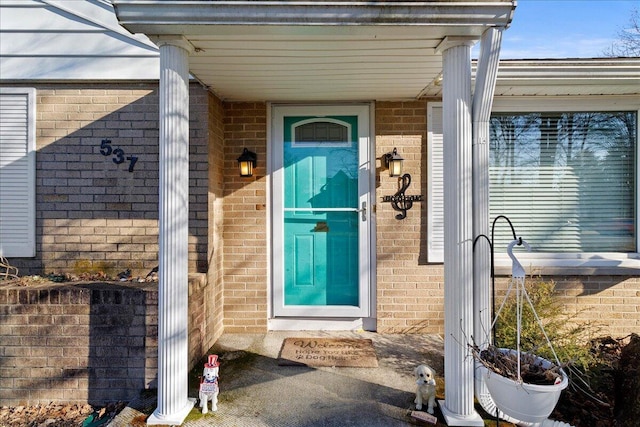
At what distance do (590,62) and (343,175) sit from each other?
7.76 feet

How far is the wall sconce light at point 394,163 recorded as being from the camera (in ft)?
12.3

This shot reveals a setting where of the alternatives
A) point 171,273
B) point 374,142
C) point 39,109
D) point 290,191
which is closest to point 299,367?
point 171,273

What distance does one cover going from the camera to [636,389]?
2.59 m

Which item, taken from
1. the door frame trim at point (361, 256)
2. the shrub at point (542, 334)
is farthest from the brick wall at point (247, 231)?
the shrub at point (542, 334)

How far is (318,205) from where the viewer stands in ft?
13.1

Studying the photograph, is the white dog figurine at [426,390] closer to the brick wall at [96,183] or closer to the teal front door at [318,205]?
the teal front door at [318,205]

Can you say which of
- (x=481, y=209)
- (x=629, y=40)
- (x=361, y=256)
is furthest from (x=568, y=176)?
(x=629, y=40)

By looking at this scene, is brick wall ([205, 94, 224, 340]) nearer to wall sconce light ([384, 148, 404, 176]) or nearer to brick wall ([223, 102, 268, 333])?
→ brick wall ([223, 102, 268, 333])

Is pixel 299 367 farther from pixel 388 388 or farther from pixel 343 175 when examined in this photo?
pixel 343 175

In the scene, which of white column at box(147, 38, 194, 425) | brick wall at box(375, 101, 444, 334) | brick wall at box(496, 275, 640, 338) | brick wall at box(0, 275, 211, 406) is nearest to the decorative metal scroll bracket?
brick wall at box(375, 101, 444, 334)

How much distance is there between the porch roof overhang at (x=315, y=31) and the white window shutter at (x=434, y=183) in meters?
0.78

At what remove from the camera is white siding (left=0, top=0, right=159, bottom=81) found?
12.1 ft


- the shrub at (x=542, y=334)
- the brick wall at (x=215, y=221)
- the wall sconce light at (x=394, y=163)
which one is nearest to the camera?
the shrub at (x=542, y=334)

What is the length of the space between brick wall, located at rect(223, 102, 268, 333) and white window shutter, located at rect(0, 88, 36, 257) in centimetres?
184
